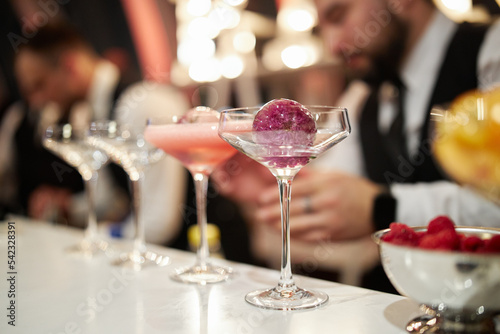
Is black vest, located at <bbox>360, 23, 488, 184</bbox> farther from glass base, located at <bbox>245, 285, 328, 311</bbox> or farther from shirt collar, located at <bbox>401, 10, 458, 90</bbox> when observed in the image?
glass base, located at <bbox>245, 285, 328, 311</bbox>

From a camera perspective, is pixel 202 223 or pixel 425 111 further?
pixel 425 111

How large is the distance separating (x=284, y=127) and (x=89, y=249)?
2.82ft

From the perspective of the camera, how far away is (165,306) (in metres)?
0.84

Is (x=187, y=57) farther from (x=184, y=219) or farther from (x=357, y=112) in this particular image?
(x=357, y=112)

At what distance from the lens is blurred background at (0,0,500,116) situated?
1432 millimetres

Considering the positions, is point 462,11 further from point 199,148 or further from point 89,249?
point 89,249

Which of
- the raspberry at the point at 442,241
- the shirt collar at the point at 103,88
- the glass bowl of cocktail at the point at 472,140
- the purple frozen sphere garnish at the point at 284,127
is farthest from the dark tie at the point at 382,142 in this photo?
the shirt collar at the point at 103,88

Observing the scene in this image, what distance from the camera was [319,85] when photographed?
4.68 ft

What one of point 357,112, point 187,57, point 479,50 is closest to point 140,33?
point 187,57

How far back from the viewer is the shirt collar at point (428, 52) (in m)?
1.15

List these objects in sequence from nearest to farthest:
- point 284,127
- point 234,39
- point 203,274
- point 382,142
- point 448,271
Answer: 1. point 448,271
2. point 284,127
3. point 203,274
4. point 382,142
5. point 234,39

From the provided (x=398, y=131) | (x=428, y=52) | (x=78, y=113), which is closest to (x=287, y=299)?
(x=398, y=131)

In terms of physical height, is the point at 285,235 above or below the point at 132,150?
below

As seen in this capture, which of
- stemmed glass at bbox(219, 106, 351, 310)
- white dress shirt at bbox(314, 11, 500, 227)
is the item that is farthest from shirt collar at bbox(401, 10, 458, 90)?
stemmed glass at bbox(219, 106, 351, 310)
